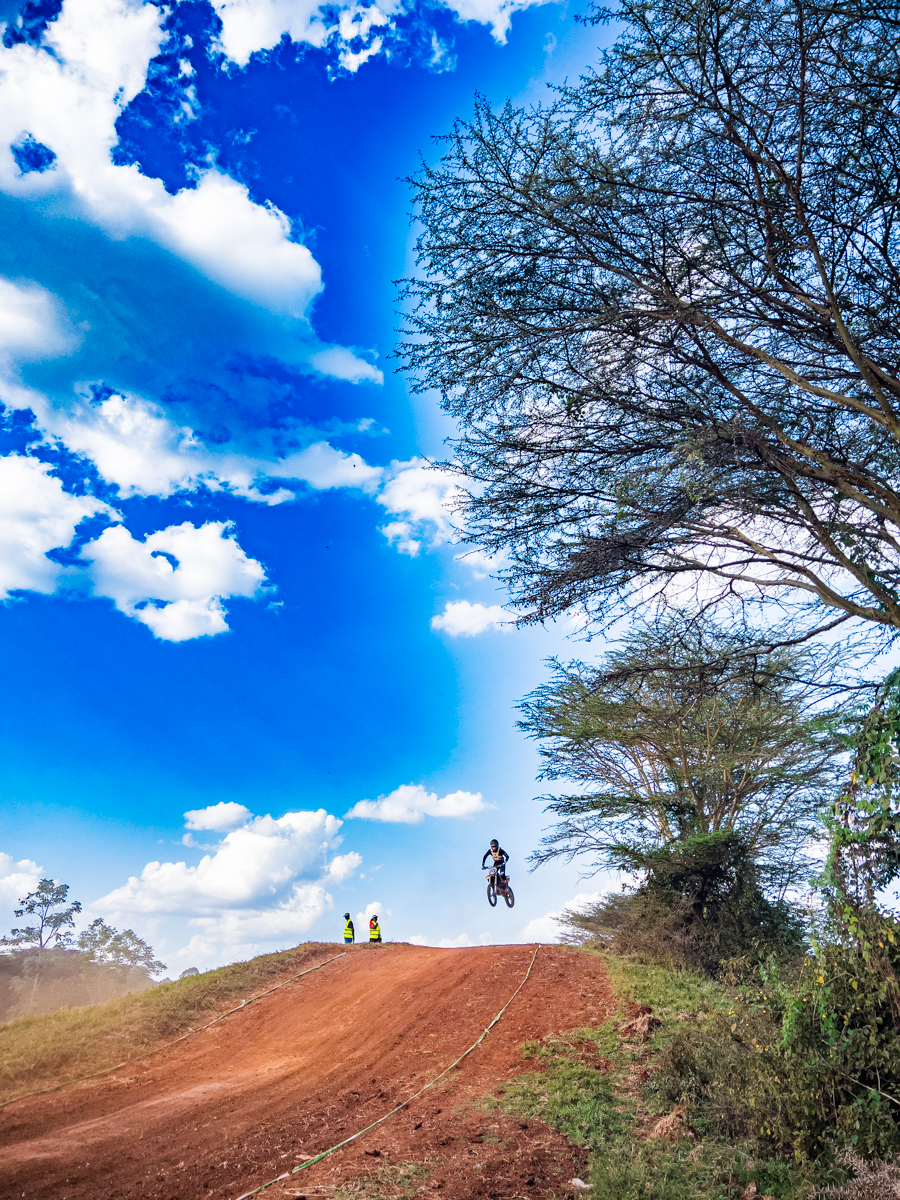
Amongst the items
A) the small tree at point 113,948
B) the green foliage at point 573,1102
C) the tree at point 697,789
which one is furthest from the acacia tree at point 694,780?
the small tree at point 113,948

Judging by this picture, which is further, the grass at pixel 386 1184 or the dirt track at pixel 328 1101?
the dirt track at pixel 328 1101

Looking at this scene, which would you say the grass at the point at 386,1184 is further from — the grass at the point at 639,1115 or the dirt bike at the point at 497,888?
the dirt bike at the point at 497,888

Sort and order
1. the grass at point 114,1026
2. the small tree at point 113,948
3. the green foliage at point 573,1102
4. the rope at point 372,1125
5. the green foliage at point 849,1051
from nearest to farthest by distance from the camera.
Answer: the green foliage at point 849,1051, the rope at point 372,1125, the green foliage at point 573,1102, the grass at point 114,1026, the small tree at point 113,948

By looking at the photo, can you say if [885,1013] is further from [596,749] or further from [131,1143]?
[596,749]

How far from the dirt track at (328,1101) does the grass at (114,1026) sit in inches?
23.3

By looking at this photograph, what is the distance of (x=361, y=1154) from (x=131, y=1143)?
252 centimetres

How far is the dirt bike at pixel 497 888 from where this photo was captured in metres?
15.8

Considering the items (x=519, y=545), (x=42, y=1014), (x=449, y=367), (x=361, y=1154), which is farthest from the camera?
(x=42, y=1014)

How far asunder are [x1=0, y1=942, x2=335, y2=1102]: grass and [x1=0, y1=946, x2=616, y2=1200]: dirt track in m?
0.59

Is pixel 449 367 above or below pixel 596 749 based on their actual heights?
above

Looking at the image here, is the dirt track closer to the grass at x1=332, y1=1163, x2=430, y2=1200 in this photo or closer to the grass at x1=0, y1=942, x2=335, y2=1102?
the grass at x1=332, y1=1163, x2=430, y2=1200

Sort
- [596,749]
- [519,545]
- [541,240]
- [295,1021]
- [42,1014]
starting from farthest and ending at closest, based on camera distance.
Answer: [596,749] < [42,1014] < [295,1021] < [519,545] < [541,240]

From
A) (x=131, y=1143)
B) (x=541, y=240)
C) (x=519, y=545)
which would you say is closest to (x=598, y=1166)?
(x=131, y=1143)

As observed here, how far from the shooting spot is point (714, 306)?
21.2 ft
